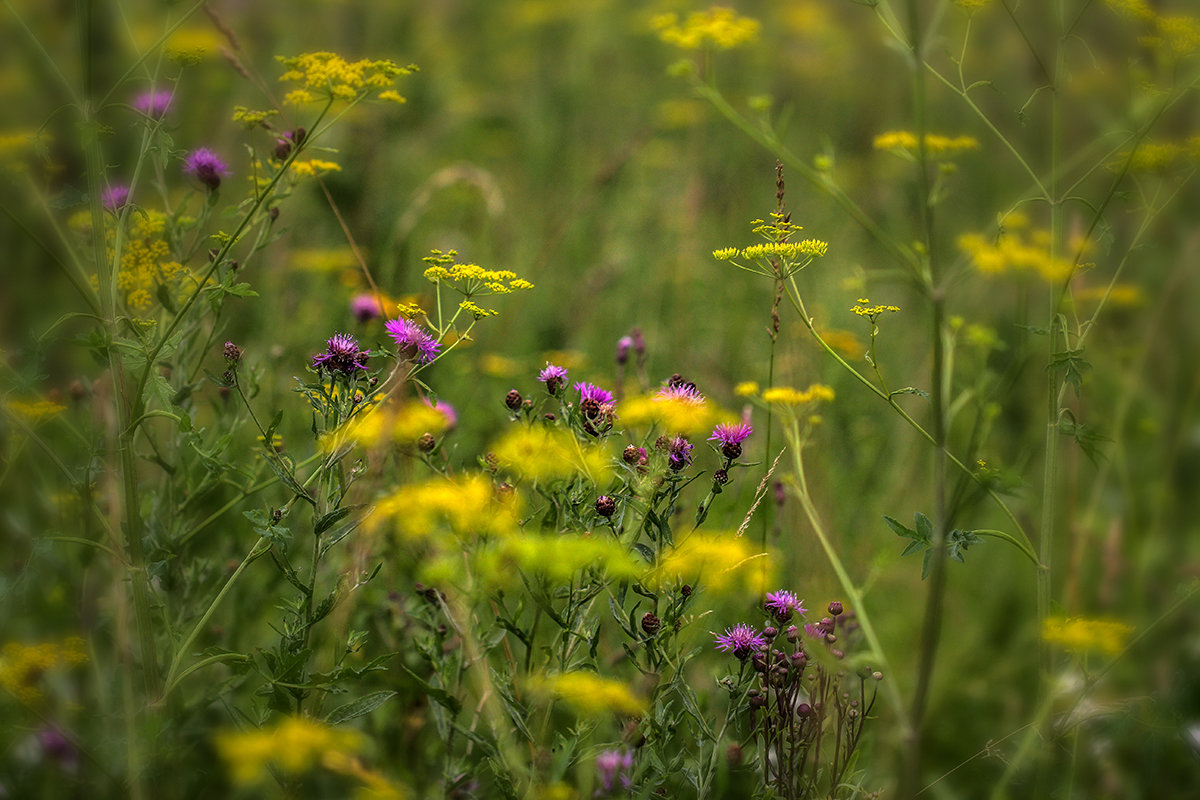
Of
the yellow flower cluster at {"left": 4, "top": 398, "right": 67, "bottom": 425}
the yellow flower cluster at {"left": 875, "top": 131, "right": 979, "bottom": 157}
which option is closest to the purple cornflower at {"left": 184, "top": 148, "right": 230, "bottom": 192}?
the yellow flower cluster at {"left": 4, "top": 398, "right": 67, "bottom": 425}

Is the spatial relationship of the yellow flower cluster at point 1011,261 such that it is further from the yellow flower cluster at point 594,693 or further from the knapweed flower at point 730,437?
the yellow flower cluster at point 594,693

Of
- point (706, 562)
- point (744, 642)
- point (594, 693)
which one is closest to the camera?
point (594, 693)

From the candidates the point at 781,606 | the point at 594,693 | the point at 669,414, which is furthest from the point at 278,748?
the point at 781,606

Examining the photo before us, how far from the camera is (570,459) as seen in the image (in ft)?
4.49

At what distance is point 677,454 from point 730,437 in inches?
6.4

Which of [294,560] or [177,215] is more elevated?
[177,215]

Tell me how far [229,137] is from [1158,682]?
351 cm

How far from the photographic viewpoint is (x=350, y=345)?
139 centimetres

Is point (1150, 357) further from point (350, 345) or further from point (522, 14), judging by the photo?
point (522, 14)

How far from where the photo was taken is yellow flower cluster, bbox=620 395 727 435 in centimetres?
133

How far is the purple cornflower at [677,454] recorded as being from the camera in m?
1.39

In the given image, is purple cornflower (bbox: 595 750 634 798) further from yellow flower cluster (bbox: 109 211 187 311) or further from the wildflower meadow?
yellow flower cluster (bbox: 109 211 187 311)

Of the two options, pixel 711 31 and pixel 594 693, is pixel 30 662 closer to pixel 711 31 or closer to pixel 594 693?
pixel 594 693

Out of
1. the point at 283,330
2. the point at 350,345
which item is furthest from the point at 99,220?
the point at 283,330
